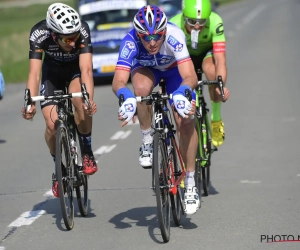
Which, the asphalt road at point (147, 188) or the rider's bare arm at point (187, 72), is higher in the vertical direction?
the rider's bare arm at point (187, 72)

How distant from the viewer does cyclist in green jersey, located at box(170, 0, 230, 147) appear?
921 centimetres

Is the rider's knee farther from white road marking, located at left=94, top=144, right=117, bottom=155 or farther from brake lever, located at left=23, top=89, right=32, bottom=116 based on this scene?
white road marking, located at left=94, top=144, right=117, bottom=155

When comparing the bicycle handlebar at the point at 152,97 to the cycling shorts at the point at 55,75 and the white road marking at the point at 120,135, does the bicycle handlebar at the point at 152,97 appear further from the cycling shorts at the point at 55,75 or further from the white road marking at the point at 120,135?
the white road marking at the point at 120,135

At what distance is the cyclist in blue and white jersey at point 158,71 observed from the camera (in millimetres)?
7531

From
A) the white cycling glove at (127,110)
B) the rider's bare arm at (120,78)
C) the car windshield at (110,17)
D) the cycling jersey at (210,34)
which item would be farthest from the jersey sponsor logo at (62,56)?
the car windshield at (110,17)

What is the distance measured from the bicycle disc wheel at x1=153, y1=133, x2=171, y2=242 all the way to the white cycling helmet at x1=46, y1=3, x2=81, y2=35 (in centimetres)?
135

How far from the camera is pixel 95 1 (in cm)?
2348

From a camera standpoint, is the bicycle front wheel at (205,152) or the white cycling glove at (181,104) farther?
the bicycle front wheel at (205,152)

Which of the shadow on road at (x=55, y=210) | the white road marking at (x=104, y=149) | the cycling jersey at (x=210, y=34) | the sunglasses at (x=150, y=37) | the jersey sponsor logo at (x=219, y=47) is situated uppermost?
the sunglasses at (x=150, y=37)

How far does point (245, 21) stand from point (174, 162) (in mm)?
41262

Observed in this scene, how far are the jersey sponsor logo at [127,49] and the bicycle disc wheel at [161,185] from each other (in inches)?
Result: 31.8

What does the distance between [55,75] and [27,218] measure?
1397 mm

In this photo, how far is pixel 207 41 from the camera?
9727 millimetres

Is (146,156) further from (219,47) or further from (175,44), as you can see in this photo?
(219,47)
